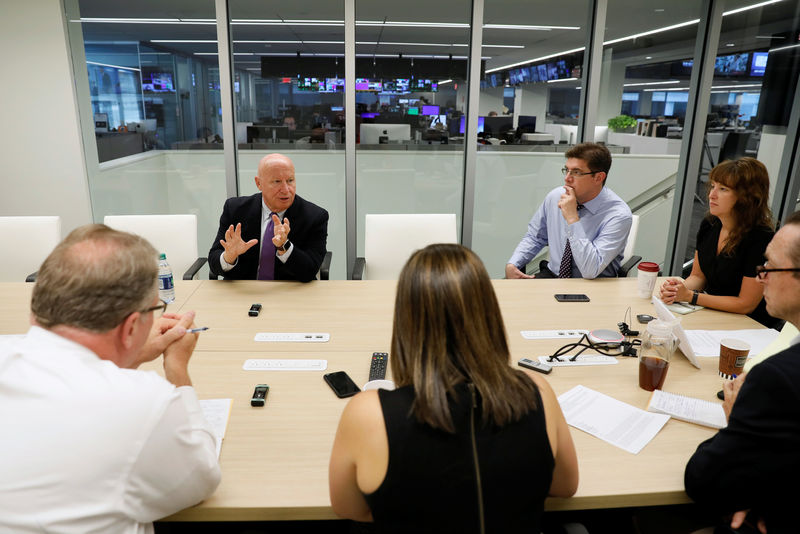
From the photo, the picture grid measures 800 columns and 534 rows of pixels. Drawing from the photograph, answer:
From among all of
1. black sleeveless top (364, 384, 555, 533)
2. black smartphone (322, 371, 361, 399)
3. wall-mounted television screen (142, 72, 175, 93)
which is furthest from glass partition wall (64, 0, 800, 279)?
black sleeveless top (364, 384, 555, 533)

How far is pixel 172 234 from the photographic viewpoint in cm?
328

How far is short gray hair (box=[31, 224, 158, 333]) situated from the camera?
3.64ft

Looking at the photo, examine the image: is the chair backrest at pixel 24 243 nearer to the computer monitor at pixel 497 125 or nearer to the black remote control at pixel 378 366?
the black remote control at pixel 378 366

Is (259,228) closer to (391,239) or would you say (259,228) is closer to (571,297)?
(391,239)

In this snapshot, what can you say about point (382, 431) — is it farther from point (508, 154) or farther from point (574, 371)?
point (508, 154)

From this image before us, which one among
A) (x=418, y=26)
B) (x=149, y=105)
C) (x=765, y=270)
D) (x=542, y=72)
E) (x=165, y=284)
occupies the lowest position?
(x=165, y=284)

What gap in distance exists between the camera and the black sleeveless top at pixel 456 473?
1.00m

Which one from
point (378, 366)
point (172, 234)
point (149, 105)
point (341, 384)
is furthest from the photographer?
point (149, 105)

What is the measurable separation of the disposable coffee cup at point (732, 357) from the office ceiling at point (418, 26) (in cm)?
293

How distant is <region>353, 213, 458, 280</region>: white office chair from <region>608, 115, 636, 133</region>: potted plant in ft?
6.89

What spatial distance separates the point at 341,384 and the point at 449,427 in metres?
0.84

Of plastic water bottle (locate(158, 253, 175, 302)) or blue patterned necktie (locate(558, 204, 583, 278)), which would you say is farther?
blue patterned necktie (locate(558, 204, 583, 278))

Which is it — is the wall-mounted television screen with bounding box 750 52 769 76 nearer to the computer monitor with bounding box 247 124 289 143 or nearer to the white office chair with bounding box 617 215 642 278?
the white office chair with bounding box 617 215 642 278

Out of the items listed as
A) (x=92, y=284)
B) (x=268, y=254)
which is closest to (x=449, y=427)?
(x=92, y=284)
